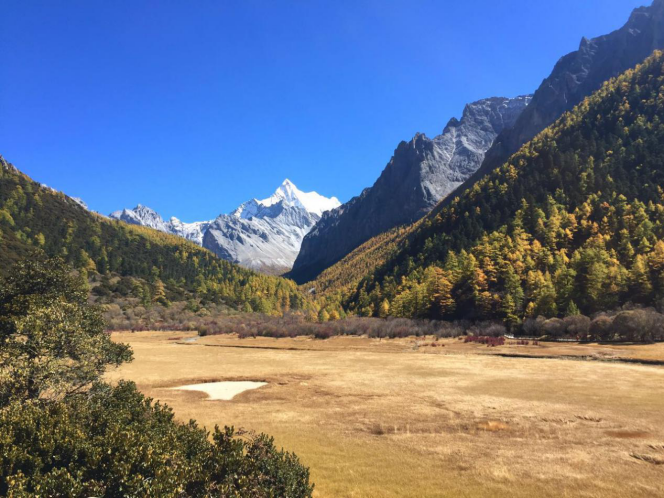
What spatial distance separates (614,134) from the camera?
16438 cm

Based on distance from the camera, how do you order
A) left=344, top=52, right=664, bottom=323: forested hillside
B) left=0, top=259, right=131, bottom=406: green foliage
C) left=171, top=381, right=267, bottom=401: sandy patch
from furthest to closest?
left=344, top=52, right=664, bottom=323: forested hillside → left=171, top=381, right=267, bottom=401: sandy patch → left=0, top=259, right=131, bottom=406: green foliage

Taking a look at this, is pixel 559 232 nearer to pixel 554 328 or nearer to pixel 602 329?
pixel 554 328

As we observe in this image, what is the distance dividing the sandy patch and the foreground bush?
2010 cm

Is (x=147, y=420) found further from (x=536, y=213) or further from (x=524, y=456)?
(x=536, y=213)

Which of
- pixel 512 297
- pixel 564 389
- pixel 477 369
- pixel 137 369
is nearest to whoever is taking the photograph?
pixel 564 389

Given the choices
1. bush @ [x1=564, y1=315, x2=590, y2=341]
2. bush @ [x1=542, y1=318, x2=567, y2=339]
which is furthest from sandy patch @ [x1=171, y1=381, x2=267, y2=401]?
bush @ [x1=542, y1=318, x2=567, y2=339]

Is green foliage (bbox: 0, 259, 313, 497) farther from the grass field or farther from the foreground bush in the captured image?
the grass field

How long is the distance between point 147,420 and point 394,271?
166 metres

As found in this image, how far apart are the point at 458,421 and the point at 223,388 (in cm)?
2585

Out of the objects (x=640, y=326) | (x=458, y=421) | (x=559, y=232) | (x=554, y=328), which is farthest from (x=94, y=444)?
(x=559, y=232)

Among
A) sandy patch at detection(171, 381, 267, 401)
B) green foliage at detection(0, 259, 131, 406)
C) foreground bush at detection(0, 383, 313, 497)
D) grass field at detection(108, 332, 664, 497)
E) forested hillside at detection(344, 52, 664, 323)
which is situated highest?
forested hillside at detection(344, 52, 664, 323)

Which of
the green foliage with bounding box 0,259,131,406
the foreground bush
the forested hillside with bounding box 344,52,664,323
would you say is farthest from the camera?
the forested hillside with bounding box 344,52,664,323

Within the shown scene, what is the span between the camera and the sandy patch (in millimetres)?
35881

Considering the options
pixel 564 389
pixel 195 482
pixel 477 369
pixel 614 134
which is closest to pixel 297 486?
pixel 195 482
